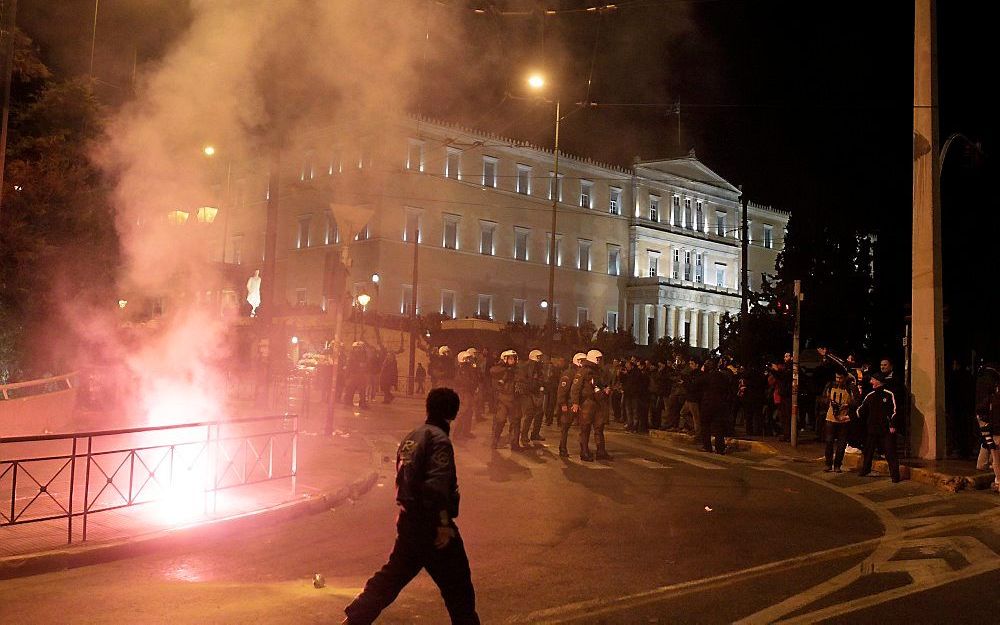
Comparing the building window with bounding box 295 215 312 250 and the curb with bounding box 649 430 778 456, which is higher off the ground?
the building window with bounding box 295 215 312 250

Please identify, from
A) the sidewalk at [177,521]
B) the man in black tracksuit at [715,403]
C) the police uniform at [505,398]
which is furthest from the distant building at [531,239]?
the sidewalk at [177,521]

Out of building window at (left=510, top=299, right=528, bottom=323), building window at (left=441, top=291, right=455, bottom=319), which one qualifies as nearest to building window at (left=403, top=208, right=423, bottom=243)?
building window at (left=441, top=291, right=455, bottom=319)

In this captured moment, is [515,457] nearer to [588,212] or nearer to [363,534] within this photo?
[363,534]

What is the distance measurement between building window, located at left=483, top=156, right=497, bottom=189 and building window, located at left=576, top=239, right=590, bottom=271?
10182 millimetres

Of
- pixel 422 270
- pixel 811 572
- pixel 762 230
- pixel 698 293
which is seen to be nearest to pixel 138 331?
pixel 811 572

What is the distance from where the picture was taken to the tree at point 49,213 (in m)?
13.6

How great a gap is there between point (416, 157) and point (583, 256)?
816 inches

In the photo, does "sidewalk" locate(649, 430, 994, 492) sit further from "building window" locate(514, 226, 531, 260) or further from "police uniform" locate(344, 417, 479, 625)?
"building window" locate(514, 226, 531, 260)

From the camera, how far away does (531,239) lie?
63.9 m

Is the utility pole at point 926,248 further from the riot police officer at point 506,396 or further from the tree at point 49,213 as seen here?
the tree at point 49,213

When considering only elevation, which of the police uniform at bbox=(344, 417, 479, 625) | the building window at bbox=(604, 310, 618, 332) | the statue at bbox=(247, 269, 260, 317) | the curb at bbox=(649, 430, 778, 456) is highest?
the building window at bbox=(604, 310, 618, 332)

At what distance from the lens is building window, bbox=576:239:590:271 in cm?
6719

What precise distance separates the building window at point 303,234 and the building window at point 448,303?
10.2 meters

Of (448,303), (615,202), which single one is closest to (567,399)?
(448,303)
